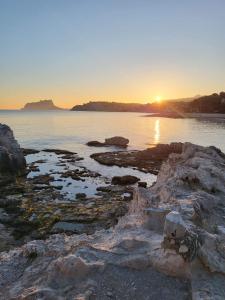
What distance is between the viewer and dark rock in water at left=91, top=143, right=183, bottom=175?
47562 millimetres

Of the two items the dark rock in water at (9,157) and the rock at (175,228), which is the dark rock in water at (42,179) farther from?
the rock at (175,228)

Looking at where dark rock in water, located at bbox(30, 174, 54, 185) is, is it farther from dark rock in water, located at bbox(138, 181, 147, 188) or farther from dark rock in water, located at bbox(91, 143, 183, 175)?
dark rock in water, located at bbox(91, 143, 183, 175)

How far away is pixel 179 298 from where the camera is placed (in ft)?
28.1

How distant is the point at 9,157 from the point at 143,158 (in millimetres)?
20941

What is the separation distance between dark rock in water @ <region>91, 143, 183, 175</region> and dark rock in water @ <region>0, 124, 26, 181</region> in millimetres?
12262

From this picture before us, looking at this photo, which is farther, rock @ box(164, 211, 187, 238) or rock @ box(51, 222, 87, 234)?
rock @ box(51, 222, 87, 234)

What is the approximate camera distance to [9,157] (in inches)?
1602

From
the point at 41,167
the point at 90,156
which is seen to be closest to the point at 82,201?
the point at 41,167

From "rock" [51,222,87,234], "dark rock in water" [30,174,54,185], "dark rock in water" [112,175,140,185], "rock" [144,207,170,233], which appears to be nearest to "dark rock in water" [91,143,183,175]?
"dark rock in water" [112,175,140,185]

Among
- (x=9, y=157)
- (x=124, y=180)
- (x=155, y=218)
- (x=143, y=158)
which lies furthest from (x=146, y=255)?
(x=143, y=158)

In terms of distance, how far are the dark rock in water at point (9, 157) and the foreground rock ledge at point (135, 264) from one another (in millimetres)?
27295

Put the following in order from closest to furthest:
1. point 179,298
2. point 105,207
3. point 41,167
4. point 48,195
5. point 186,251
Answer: point 179,298 < point 186,251 < point 105,207 < point 48,195 < point 41,167

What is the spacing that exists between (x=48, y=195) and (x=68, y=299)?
22.4m

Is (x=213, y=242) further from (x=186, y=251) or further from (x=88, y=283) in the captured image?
(x=88, y=283)
